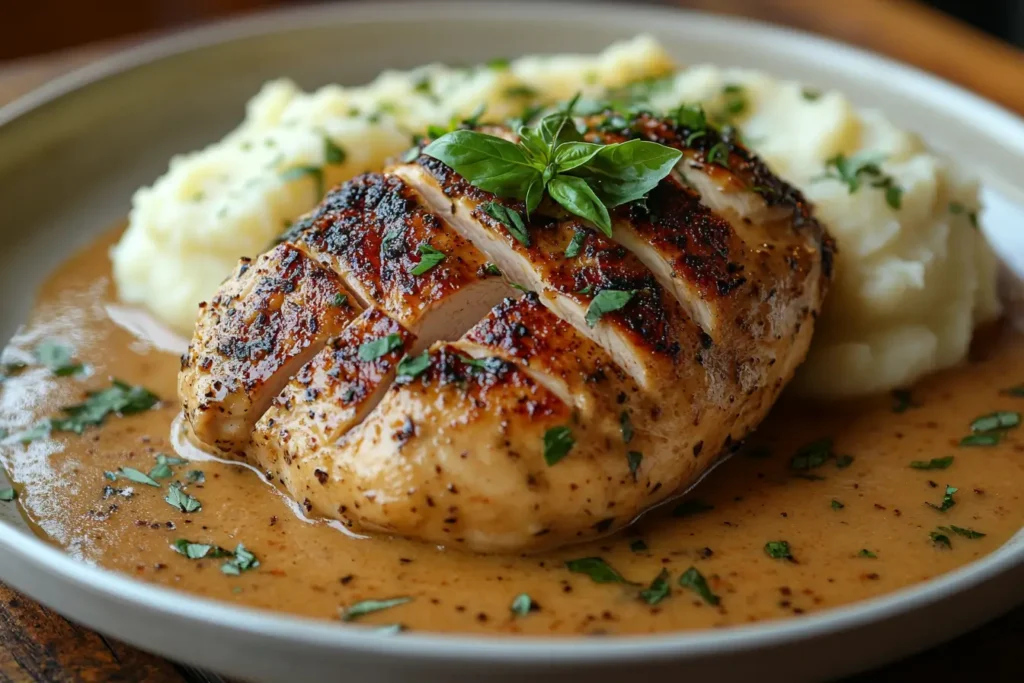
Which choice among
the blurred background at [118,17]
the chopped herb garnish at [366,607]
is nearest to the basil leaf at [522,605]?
the chopped herb garnish at [366,607]

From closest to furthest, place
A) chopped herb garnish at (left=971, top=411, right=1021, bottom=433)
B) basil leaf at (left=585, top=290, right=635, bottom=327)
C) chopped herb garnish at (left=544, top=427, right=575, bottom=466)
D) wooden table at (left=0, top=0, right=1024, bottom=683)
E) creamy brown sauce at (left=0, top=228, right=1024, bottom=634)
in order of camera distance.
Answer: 1. wooden table at (left=0, top=0, right=1024, bottom=683)
2. creamy brown sauce at (left=0, top=228, right=1024, bottom=634)
3. chopped herb garnish at (left=544, top=427, right=575, bottom=466)
4. basil leaf at (left=585, top=290, right=635, bottom=327)
5. chopped herb garnish at (left=971, top=411, right=1021, bottom=433)

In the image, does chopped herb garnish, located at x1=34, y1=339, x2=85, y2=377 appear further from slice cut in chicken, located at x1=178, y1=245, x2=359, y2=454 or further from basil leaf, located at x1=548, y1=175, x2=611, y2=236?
basil leaf, located at x1=548, y1=175, x2=611, y2=236

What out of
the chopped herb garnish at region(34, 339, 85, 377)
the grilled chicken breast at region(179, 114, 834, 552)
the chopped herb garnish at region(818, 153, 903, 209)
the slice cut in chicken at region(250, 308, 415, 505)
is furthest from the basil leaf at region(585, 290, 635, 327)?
the chopped herb garnish at region(34, 339, 85, 377)

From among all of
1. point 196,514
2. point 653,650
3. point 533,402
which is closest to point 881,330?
point 533,402

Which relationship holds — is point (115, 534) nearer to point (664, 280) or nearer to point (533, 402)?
point (533, 402)

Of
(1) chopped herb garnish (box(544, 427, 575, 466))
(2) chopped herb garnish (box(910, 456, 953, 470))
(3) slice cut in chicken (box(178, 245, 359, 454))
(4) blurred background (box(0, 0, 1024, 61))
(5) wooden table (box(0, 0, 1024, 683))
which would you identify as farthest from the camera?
(4) blurred background (box(0, 0, 1024, 61))

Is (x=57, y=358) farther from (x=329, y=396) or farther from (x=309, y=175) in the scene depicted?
(x=329, y=396)

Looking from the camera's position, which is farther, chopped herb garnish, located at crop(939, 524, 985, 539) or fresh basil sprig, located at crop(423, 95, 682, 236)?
fresh basil sprig, located at crop(423, 95, 682, 236)
